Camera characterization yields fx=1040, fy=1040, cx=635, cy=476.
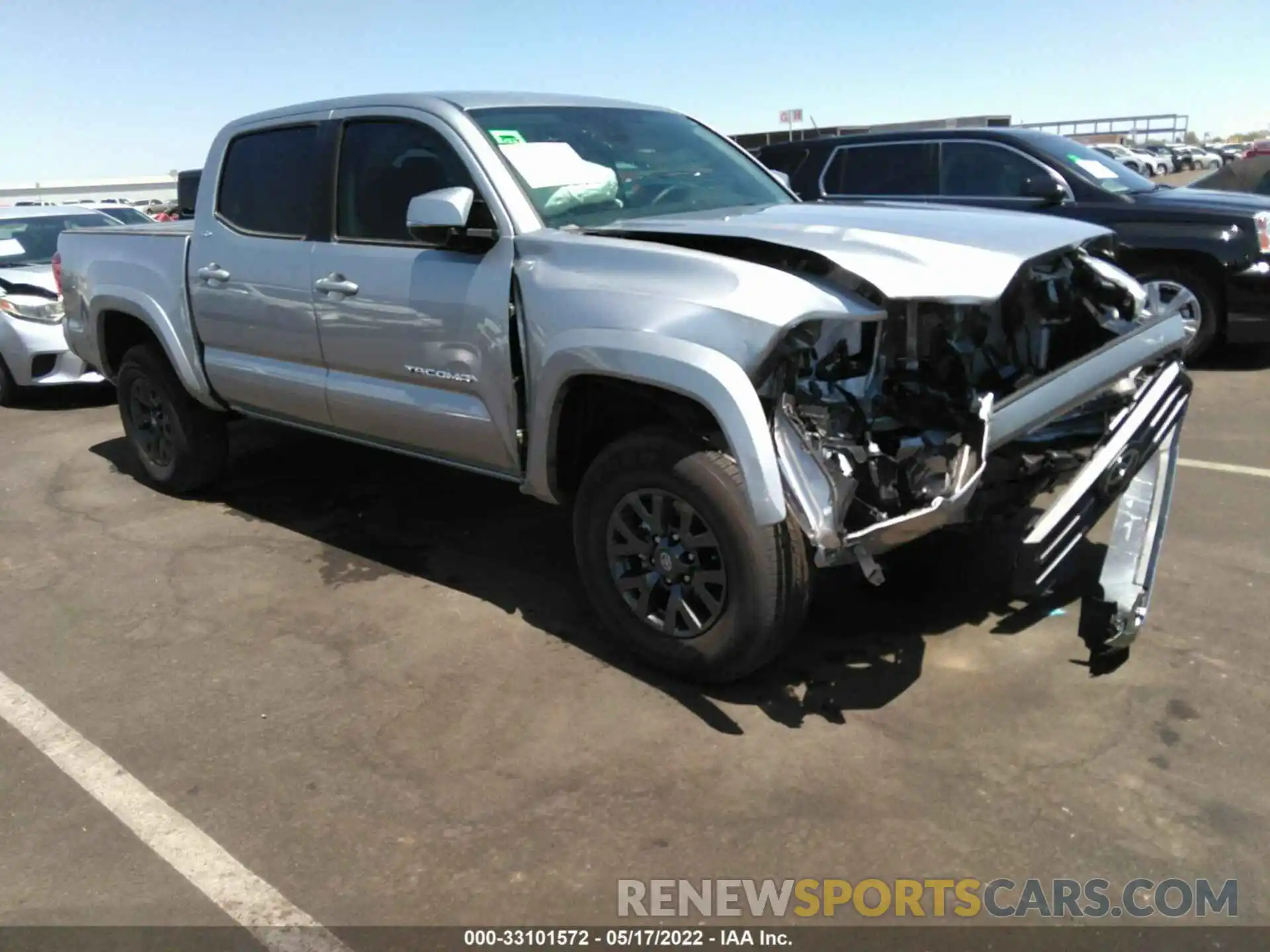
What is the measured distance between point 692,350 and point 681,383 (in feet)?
0.34

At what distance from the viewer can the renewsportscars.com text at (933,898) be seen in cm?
250

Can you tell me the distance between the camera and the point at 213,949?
250 cm

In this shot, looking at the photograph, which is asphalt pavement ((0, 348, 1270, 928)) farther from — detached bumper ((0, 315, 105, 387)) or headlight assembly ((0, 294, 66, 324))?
headlight assembly ((0, 294, 66, 324))

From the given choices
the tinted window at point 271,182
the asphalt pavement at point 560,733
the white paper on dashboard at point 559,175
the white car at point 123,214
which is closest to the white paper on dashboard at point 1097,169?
the asphalt pavement at point 560,733

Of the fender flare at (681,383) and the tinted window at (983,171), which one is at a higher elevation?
the tinted window at (983,171)

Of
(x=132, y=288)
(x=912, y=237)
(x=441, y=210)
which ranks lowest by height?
(x=132, y=288)

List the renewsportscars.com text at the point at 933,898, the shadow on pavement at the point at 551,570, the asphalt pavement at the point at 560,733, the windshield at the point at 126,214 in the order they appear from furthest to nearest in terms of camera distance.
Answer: the windshield at the point at 126,214 → the shadow on pavement at the point at 551,570 → the asphalt pavement at the point at 560,733 → the renewsportscars.com text at the point at 933,898

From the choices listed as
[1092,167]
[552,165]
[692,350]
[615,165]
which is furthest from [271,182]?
[1092,167]

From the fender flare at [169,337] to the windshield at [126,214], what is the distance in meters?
6.00

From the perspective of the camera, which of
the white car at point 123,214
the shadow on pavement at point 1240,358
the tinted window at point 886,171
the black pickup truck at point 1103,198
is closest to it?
the black pickup truck at point 1103,198

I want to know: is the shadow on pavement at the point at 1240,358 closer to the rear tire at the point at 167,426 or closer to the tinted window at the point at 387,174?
the tinted window at the point at 387,174

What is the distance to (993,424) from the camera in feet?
10.0

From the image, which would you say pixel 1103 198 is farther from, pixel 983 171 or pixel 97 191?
pixel 97 191

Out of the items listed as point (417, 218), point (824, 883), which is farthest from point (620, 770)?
point (417, 218)
